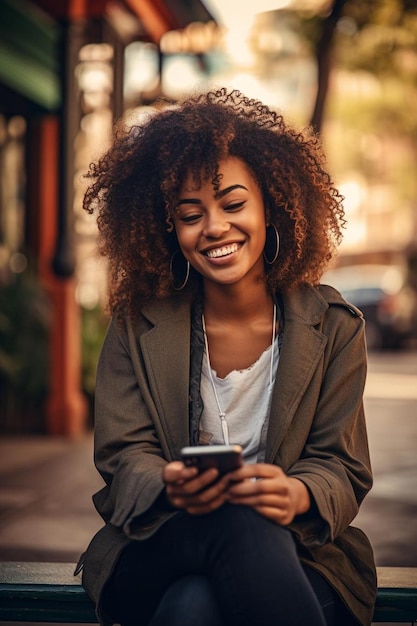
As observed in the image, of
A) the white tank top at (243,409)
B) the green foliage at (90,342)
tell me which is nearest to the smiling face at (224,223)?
the white tank top at (243,409)

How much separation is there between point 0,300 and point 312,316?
5.94 m

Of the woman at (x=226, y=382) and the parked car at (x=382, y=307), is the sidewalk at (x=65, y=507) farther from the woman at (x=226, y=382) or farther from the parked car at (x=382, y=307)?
the parked car at (x=382, y=307)

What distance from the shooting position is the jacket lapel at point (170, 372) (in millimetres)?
2969

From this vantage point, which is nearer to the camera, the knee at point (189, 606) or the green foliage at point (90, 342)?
the knee at point (189, 606)

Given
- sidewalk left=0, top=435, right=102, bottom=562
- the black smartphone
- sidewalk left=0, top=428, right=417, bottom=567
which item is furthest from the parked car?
the black smartphone

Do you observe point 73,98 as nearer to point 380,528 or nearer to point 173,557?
point 380,528

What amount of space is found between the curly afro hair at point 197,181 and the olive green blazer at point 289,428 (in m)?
0.12

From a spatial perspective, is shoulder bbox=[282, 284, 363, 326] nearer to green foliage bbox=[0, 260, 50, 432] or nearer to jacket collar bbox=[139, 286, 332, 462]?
jacket collar bbox=[139, 286, 332, 462]

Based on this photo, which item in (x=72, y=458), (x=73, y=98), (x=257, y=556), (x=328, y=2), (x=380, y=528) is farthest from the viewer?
(x=328, y=2)

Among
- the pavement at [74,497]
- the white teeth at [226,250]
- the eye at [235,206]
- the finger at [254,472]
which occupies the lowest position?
the pavement at [74,497]

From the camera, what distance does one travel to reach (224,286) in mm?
3166

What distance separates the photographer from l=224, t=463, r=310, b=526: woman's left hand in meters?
2.56

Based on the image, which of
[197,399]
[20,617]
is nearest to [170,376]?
[197,399]

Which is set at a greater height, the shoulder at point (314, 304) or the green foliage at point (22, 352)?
the shoulder at point (314, 304)
